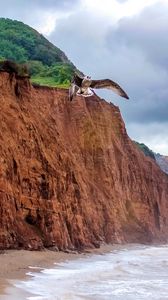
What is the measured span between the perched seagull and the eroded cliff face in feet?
52.6

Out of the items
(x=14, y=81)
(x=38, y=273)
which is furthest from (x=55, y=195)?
(x=38, y=273)

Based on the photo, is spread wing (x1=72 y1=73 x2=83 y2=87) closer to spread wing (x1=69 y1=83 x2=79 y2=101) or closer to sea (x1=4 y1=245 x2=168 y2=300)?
spread wing (x1=69 y1=83 x2=79 y2=101)

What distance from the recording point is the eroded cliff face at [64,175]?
29609mm

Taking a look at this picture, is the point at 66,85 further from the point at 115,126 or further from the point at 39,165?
the point at 39,165

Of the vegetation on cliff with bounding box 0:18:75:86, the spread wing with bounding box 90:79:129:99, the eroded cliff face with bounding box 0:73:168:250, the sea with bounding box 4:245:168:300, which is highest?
the vegetation on cliff with bounding box 0:18:75:86

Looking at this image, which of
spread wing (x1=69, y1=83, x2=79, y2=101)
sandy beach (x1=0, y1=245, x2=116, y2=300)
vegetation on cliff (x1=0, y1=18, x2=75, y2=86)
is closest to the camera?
spread wing (x1=69, y1=83, x2=79, y2=101)

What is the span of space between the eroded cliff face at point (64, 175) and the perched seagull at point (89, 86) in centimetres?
1604

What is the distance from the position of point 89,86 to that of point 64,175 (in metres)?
26.3

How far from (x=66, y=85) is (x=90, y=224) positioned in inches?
748

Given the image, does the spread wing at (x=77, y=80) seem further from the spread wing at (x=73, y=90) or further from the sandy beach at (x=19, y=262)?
the sandy beach at (x=19, y=262)

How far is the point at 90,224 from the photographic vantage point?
1665 inches

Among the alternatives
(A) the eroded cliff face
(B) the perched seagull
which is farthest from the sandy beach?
(B) the perched seagull

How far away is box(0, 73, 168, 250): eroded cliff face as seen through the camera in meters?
29.6

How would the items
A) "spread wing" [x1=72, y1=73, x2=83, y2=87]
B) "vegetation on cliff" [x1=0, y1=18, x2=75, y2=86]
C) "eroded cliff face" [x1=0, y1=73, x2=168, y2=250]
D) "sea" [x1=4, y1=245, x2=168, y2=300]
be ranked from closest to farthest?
"spread wing" [x1=72, y1=73, x2=83, y2=87] < "sea" [x1=4, y1=245, x2=168, y2=300] < "eroded cliff face" [x1=0, y1=73, x2=168, y2=250] < "vegetation on cliff" [x1=0, y1=18, x2=75, y2=86]
